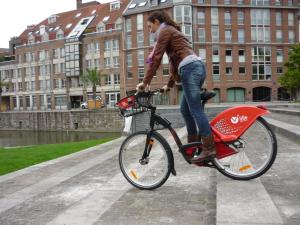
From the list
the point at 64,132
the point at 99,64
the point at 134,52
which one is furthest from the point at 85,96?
the point at 64,132

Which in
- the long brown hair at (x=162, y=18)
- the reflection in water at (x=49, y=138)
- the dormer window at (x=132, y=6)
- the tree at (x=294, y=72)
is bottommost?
the reflection in water at (x=49, y=138)

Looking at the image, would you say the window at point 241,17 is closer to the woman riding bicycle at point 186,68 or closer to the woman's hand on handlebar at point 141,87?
the woman riding bicycle at point 186,68

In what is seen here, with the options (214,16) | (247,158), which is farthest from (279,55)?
(247,158)

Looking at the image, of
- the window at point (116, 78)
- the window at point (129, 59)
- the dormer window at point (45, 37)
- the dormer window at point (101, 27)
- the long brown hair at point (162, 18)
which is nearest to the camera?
the long brown hair at point (162, 18)

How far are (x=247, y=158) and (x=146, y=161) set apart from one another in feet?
3.80

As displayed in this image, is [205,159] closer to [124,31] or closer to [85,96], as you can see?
[124,31]

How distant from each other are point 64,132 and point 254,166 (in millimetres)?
45832

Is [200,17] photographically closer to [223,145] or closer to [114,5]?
[114,5]

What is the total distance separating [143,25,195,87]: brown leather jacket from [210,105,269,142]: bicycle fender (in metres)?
0.78

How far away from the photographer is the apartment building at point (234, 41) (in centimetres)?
5603

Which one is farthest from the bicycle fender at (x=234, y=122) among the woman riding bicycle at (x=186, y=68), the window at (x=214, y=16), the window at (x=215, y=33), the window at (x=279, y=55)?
the window at (x=279, y=55)

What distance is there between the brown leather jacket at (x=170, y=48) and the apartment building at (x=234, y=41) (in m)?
50.7

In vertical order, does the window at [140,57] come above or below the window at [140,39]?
below

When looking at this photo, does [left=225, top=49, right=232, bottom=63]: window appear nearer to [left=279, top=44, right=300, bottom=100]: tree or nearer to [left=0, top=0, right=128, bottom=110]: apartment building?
[left=0, top=0, right=128, bottom=110]: apartment building
